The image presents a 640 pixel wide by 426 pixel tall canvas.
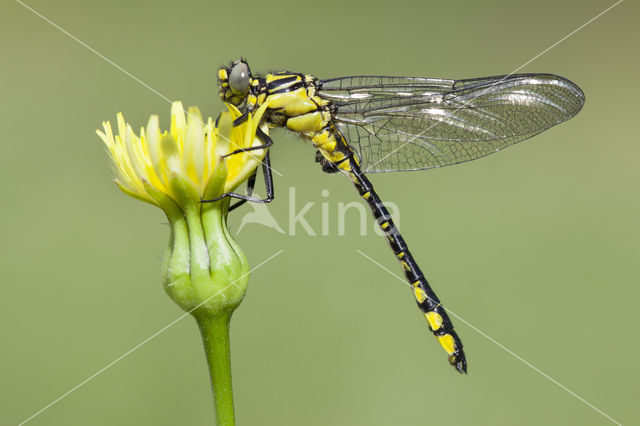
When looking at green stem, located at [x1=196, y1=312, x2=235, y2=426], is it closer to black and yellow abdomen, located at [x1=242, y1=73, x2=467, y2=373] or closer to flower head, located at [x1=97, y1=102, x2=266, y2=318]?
flower head, located at [x1=97, y1=102, x2=266, y2=318]

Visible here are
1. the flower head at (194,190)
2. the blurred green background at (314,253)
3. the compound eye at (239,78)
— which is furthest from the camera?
the blurred green background at (314,253)

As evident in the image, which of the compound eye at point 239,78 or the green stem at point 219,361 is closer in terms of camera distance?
the green stem at point 219,361

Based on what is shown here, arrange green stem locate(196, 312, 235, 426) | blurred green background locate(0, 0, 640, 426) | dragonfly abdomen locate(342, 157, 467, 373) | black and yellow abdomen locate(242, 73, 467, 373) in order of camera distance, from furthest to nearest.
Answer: blurred green background locate(0, 0, 640, 426) < dragonfly abdomen locate(342, 157, 467, 373) < black and yellow abdomen locate(242, 73, 467, 373) < green stem locate(196, 312, 235, 426)

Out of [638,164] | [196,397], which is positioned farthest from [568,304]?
[196,397]

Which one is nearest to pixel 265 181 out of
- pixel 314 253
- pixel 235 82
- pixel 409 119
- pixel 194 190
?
pixel 235 82

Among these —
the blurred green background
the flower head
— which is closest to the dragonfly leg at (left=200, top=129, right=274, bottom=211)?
the blurred green background

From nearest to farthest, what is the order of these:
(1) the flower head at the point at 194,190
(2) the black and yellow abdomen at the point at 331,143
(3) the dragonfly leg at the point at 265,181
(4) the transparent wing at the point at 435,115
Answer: (1) the flower head at the point at 194,190
(3) the dragonfly leg at the point at 265,181
(2) the black and yellow abdomen at the point at 331,143
(4) the transparent wing at the point at 435,115

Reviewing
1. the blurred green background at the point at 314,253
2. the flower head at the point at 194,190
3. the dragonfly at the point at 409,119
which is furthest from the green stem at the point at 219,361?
the blurred green background at the point at 314,253

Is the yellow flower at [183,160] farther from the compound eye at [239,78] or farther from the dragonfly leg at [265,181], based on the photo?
the compound eye at [239,78]
